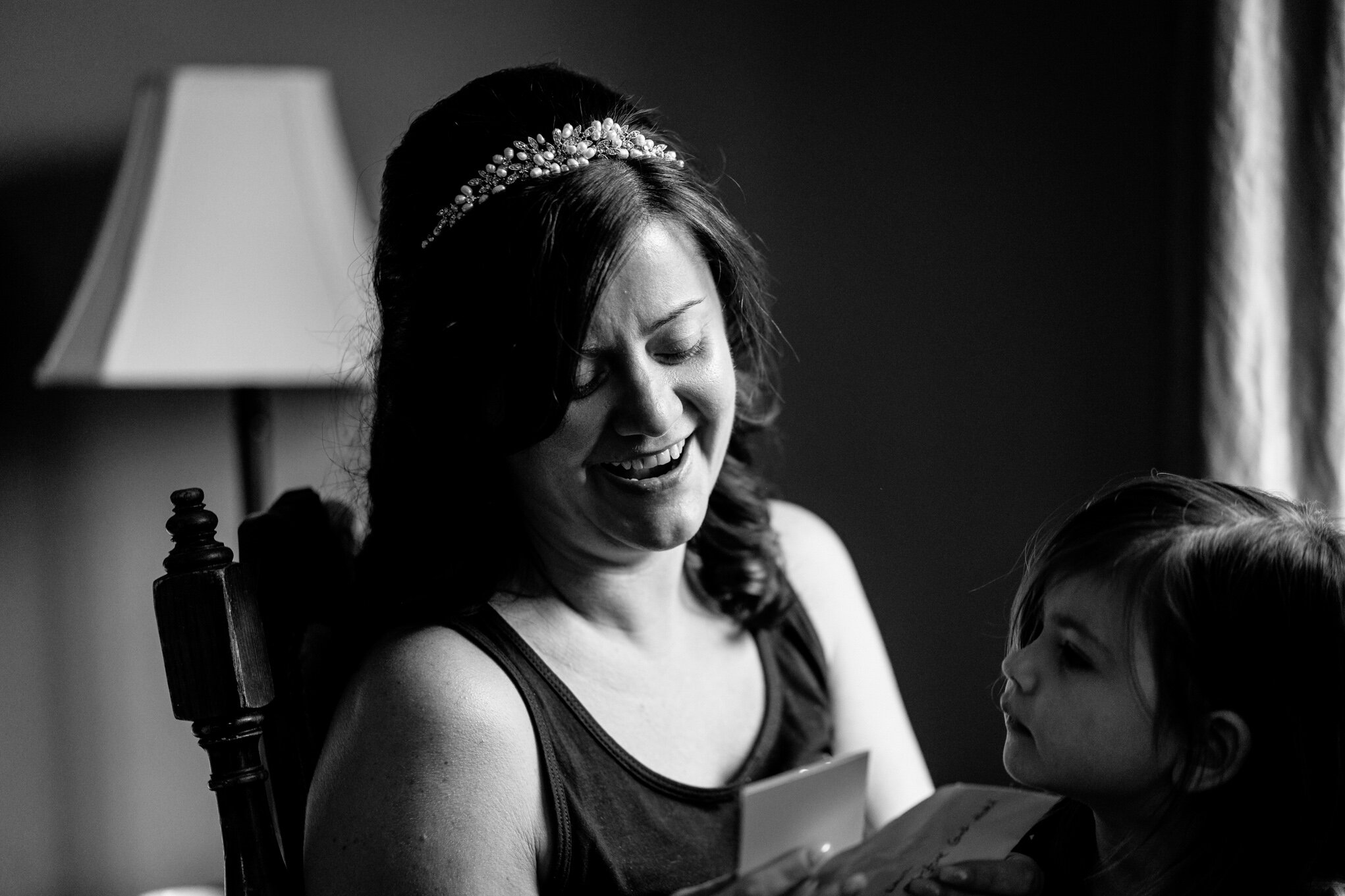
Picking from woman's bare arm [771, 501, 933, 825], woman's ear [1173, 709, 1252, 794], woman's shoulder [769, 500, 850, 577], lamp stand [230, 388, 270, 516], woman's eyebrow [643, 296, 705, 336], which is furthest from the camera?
lamp stand [230, 388, 270, 516]

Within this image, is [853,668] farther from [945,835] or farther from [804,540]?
[945,835]

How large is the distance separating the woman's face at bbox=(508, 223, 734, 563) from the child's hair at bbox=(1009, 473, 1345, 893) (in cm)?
41

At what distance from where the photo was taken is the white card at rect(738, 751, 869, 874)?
86 cm

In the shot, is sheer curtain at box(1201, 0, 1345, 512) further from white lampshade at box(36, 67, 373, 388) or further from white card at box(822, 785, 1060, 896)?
white lampshade at box(36, 67, 373, 388)

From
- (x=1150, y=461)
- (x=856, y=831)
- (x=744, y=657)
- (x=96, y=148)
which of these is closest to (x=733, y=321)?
(x=744, y=657)

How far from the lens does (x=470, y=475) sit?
1.31 metres

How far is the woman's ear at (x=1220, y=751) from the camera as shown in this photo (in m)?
0.98

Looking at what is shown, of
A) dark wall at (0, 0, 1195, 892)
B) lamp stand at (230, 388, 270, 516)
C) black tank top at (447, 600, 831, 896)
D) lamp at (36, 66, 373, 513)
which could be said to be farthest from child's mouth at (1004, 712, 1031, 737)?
lamp stand at (230, 388, 270, 516)

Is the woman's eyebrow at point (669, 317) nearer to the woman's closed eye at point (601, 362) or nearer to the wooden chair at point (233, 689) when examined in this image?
the woman's closed eye at point (601, 362)

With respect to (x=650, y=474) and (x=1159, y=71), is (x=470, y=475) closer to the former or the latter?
(x=650, y=474)

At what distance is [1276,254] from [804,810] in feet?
3.13

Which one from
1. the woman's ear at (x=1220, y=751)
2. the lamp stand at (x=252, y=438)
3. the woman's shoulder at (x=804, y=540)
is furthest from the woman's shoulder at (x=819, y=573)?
the lamp stand at (x=252, y=438)

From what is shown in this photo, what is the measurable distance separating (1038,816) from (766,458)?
141cm


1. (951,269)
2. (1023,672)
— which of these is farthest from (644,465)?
(951,269)
